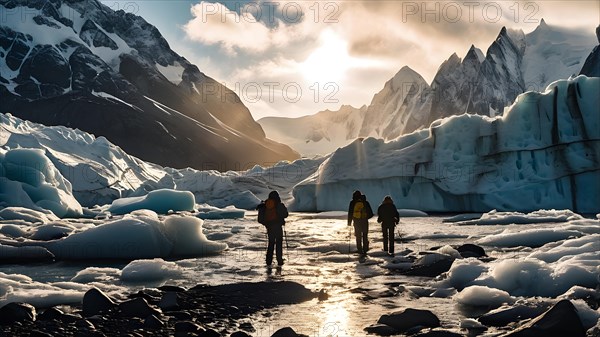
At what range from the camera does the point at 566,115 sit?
1555 inches

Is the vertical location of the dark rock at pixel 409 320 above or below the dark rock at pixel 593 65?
below

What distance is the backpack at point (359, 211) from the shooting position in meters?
17.2

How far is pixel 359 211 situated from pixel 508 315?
31.0 feet

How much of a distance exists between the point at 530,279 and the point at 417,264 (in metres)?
3.71

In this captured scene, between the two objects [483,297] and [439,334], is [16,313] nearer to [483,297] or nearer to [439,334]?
[439,334]

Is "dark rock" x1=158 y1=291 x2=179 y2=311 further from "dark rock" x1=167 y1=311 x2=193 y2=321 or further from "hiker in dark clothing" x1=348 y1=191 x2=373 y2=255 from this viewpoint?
"hiker in dark clothing" x1=348 y1=191 x2=373 y2=255

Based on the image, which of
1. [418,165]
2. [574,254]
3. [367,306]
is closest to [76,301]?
[367,306]

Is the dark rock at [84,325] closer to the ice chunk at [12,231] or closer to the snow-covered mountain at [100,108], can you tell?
the ice chunk at [12,231]

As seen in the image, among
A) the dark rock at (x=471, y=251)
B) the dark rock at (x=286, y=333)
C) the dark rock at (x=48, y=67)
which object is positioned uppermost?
the dark rock at (x=48, y=67)

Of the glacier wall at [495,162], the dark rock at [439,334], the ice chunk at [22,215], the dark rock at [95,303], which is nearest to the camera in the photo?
the dark rock at [439,334]

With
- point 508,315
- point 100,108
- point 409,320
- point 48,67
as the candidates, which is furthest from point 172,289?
point 48,67

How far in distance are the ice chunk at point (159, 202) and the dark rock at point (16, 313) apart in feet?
122

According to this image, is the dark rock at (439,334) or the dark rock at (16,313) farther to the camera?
the dark rock at (16,313)

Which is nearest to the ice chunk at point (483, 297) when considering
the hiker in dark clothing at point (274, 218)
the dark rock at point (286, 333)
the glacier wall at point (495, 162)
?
the dark rock at point (286, 333)
